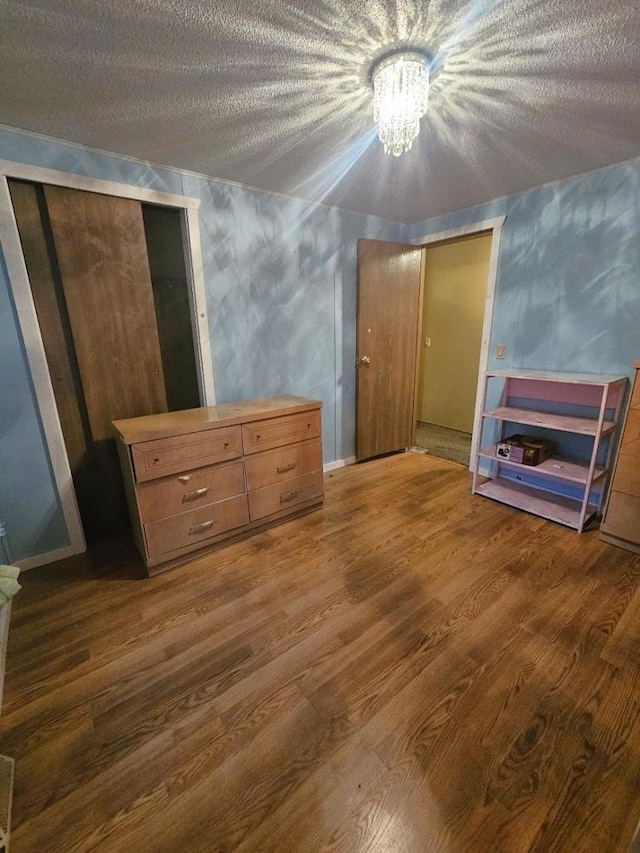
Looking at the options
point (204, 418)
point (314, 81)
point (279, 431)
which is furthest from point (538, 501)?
point (314, 81)

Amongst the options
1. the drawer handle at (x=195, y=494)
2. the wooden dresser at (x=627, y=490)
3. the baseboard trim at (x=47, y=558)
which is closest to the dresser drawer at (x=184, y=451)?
the drawer handle at (x=195, y=494)

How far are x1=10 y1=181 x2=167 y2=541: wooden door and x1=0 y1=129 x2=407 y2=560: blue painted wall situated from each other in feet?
0.51

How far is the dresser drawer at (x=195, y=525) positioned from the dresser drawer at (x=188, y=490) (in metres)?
0.04

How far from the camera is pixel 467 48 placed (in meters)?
1.24

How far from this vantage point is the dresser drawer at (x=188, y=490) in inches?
71.1

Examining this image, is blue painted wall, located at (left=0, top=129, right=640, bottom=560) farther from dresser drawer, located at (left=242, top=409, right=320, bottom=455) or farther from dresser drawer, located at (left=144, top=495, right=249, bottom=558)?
dresser drawer, located at (left=144, top=495, right=249, bottom=558)

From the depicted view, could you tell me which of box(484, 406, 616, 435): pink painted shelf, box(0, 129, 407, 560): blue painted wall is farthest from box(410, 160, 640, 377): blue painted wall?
box(0, 129, 407, 560): blue painted wall

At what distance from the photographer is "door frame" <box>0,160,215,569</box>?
172cm

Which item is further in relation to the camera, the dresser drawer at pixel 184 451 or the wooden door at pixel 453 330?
the wooden door at pixel 453 330

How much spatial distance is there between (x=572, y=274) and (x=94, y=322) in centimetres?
306

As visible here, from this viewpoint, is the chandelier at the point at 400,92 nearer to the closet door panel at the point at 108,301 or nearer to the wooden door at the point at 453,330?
the closet door panel at the point at 108,301

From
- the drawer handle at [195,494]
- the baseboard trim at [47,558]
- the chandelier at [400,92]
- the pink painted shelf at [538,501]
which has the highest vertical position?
the chandelier at [400,92]

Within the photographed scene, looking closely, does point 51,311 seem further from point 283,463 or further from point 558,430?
point 558,430

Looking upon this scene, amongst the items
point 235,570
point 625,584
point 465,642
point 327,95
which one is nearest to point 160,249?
point 327,95
